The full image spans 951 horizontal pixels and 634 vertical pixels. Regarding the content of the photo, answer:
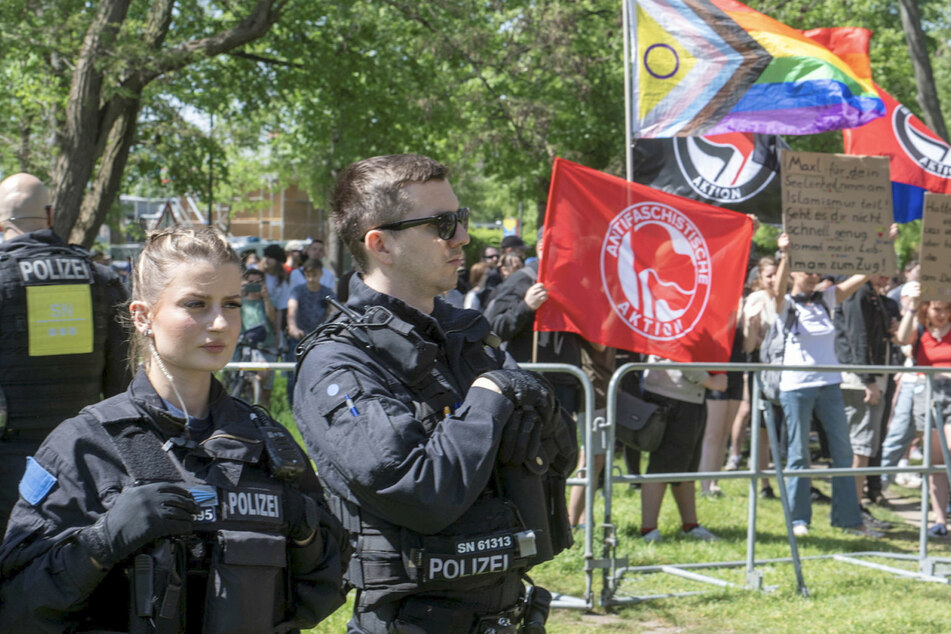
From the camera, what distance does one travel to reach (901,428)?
878cm

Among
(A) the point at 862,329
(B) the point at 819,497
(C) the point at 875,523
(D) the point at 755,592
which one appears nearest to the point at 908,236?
(A) the point at 862,329

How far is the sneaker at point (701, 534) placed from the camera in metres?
7.54

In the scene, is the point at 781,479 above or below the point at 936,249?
below

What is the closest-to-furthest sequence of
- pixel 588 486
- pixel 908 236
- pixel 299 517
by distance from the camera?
pixel 299 517
pixel 588 486
pixel 908 236

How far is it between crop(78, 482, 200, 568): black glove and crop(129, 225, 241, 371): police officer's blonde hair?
0.45 metres

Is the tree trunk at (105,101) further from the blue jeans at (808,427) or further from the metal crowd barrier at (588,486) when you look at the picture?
the blue jeans at (808,427)

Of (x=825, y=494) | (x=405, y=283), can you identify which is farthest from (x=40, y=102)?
(x=405, y=283)

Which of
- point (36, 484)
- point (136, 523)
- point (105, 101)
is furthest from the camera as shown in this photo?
point (105, 101)

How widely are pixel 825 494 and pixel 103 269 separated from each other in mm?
7334

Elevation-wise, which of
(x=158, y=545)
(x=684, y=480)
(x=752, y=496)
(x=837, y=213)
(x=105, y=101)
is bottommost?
(x=752, y=496)

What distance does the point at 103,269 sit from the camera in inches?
180

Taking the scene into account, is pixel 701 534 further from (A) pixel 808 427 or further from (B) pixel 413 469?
(B) pixel 413 469

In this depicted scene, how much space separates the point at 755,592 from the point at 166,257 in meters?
4.83

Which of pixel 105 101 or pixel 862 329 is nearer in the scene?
pixel 862 329
